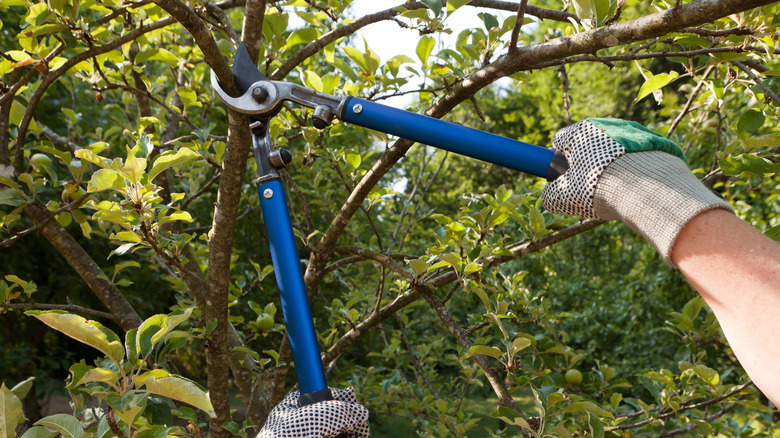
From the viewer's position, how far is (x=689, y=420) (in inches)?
74.5

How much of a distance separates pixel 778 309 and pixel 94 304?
628 cm

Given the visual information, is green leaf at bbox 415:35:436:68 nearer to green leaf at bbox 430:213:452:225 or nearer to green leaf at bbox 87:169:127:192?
green leaf at bbox 430:213:452:225

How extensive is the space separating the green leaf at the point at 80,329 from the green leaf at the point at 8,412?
130mm

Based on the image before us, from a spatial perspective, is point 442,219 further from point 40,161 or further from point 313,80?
point 40,161

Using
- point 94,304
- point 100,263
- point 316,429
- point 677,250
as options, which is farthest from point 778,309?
point 94,304

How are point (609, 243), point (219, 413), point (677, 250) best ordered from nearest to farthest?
point (677, 250)
point (219, 413)
point (609, 243)

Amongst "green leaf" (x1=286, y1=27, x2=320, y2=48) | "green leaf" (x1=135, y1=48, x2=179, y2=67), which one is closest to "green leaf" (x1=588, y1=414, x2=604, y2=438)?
"green leaf" (x1=286, y1=27, x2=320, y2=48)

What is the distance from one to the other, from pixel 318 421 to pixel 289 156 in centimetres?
59

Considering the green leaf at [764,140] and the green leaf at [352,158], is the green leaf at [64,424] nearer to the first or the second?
the green leaf at [352,158]

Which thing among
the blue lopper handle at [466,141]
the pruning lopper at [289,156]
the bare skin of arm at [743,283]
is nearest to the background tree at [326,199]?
the pruning lopper at [289,156]

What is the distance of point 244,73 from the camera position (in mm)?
1373

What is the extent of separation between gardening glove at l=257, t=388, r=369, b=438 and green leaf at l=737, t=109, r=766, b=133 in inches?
51.1

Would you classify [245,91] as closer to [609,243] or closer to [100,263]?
[100,263]

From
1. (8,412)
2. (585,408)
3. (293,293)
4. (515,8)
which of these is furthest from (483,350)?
(515,8)
